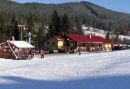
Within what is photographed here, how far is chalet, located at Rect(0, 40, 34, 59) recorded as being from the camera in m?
51.8

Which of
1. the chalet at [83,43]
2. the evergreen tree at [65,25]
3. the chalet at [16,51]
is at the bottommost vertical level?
the chalet at [83,43]

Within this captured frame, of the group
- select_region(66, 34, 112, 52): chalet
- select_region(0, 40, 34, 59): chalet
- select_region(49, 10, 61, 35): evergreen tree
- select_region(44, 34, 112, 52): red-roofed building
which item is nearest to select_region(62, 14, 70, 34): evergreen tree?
select_region(49, 10, 61, 35): evergreen tree

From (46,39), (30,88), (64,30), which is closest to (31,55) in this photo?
(30,88)

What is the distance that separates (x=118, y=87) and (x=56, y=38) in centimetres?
7725

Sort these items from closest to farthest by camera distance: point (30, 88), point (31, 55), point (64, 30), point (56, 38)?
point (30, 88) → point (31, 55) → point (56, 38) → point (64, 30)

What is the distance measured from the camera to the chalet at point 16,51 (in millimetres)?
51844

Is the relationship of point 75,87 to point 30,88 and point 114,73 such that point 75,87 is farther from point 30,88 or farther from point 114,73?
point 114,73

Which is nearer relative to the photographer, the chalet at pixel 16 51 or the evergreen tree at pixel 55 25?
the chalet at pixel 16 51

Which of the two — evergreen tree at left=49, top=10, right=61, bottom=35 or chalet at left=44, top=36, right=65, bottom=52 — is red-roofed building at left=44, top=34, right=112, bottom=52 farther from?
evergreen tree at left=49, top=10, right=61, bottom=35

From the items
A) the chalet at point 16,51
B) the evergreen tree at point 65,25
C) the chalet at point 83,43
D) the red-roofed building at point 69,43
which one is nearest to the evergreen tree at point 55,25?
the evergreen tree at point 65,25

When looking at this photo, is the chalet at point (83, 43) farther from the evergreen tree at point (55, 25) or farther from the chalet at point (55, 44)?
the evergreen tree at point (55, 25)

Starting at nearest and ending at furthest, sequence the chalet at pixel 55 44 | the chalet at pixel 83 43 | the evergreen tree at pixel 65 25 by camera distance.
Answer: the chalet at pixel 55 44
the chalet at pixel 83 43
the evergreen tree at pixel 65 25

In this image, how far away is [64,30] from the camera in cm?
10825

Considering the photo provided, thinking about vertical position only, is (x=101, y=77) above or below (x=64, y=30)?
above
